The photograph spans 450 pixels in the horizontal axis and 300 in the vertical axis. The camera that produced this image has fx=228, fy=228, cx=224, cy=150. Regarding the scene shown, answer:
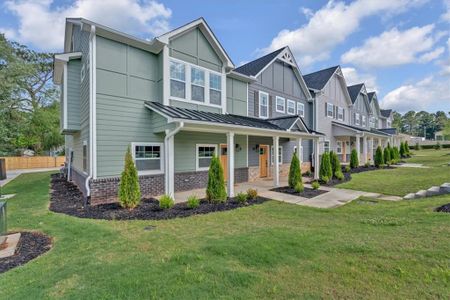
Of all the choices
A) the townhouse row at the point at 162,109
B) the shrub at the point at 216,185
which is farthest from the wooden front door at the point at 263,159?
the shrub at the point at 216,185

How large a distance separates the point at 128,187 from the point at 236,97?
8144 mm

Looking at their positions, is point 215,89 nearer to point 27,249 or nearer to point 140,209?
point 140,209

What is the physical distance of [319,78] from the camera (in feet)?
70.0

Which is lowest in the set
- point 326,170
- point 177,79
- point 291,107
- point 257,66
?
point 326,170

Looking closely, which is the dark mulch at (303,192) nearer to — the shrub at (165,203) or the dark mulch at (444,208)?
the dark mulch at (444,208)

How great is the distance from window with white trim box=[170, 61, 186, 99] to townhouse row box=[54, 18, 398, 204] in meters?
0.04

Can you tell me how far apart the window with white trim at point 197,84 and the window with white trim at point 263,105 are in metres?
5.14

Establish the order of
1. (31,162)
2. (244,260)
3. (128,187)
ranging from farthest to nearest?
(31,162) < (128,187) < (244,260)

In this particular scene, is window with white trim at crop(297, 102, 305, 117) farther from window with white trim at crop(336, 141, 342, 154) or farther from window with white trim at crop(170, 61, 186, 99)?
window with white trim at crop(170, 61, 186, 99)

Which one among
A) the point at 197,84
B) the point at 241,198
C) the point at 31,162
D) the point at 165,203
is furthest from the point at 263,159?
the point at 31,162

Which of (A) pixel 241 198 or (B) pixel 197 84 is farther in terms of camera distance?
(B) pixel 197 84

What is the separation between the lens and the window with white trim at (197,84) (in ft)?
34.5

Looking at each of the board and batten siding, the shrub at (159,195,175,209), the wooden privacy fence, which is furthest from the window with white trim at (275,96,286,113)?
the wooden privacy fence

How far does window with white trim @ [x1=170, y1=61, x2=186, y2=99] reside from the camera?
32.1 ft
